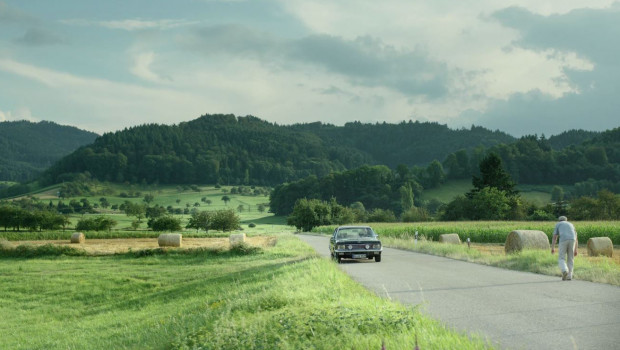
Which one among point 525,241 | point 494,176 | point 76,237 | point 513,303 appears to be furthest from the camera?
point 494,176

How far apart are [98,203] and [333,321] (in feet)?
511

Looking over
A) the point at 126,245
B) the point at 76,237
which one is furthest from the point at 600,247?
the point at 76,237

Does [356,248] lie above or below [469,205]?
below

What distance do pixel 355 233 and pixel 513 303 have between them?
1569 cm

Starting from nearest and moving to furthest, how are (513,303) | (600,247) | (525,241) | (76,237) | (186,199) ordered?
(513,303), (525,241), (600,247), (76,237), (186,199)

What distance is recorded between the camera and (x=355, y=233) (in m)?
28.2

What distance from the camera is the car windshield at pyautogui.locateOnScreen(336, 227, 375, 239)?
A: 89.1 ft

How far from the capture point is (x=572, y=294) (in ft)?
45.7

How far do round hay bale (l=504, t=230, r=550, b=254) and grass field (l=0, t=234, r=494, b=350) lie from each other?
39.1ft

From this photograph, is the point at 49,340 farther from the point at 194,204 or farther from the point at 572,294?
the point at 194,204

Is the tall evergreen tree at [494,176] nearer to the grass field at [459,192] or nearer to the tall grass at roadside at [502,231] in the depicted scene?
the grass field at [459,192]

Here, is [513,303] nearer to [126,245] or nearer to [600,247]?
[600,247]

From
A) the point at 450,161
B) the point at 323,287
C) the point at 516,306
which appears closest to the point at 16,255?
the point at 323,287

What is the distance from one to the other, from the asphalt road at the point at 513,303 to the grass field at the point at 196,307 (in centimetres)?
118
